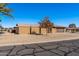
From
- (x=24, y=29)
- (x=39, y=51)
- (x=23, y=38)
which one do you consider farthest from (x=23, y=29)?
(x=39, y=51)

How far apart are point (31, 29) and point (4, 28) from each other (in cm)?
153

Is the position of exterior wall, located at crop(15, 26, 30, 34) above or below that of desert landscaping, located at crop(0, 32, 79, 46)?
above

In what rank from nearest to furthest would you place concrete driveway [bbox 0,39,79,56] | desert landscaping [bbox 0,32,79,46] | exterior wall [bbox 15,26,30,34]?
concrete driveway [bbox 0,39,79,56], exterior wall [bbox 15,26,30,34], desert landscaping [bbox 0,32,79,46]

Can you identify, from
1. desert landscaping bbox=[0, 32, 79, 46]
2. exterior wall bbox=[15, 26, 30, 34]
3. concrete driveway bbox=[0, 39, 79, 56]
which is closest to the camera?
concrete driveway bbox=[0, 39, 79, 56]

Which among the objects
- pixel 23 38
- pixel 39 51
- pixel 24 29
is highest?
pixel 24 29

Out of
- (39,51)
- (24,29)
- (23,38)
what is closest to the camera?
(39,51)

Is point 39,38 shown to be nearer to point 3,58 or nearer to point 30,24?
point 30,24

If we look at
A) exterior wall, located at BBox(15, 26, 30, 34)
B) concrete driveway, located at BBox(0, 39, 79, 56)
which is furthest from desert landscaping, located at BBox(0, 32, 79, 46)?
concrete driveway, located at BBox(0, 39, 79, 56)

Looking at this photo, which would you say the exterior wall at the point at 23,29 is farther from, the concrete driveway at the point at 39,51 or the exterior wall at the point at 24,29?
the concrete driveway at the point at 39,51

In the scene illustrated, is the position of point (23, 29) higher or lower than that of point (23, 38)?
higher

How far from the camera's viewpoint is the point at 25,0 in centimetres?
638

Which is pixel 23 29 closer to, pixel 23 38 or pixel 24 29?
pixel 24 29

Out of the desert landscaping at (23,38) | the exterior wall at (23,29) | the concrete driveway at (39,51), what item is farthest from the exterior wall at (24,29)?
the concrete driveway at (39,51)

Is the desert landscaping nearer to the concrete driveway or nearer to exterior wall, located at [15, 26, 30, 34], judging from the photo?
exterior wall, located at [15, 26, 30, 34]
